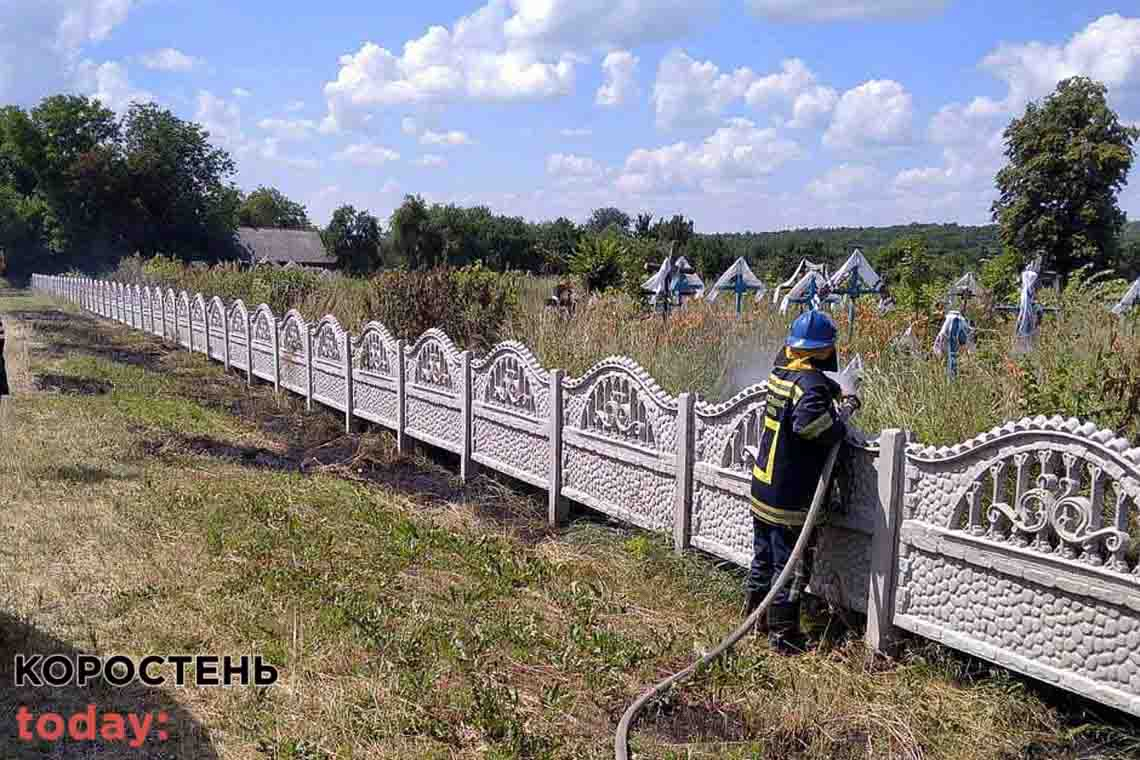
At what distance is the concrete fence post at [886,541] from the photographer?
3889 millimetres

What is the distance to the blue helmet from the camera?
4148 millimetres

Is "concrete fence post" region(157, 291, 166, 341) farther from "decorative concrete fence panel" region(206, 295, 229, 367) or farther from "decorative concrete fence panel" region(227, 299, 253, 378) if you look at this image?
"decorative concrete fence panel" region(227, 299, 253, 378)

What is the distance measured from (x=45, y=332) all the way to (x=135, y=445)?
1617cm

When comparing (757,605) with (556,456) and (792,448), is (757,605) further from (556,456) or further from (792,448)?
(556,456)

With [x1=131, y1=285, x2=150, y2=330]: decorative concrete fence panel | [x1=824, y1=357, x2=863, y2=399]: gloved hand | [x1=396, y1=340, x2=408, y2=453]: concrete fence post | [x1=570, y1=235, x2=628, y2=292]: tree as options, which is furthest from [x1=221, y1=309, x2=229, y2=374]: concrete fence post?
[x1=824, y1=357, x2=863, y2=399]: gloved hand

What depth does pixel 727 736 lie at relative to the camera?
351 cm

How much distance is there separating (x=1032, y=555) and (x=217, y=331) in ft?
45.9

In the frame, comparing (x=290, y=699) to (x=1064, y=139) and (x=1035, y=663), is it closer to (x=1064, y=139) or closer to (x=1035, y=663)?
(x=1035, y=663)

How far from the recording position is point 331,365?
10.1 metres

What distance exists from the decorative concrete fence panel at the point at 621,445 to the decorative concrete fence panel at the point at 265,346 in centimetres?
690

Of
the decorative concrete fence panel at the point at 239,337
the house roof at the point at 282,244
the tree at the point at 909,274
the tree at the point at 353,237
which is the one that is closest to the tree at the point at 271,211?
the house roof at the point at 282,244

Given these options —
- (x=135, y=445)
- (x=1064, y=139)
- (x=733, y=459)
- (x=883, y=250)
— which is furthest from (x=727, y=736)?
(x=883, y=250)

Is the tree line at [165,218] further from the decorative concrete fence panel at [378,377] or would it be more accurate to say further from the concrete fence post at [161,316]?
the decorative concrete fence panel at [378,377]

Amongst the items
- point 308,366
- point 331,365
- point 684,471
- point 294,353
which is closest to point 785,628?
point 684,471
